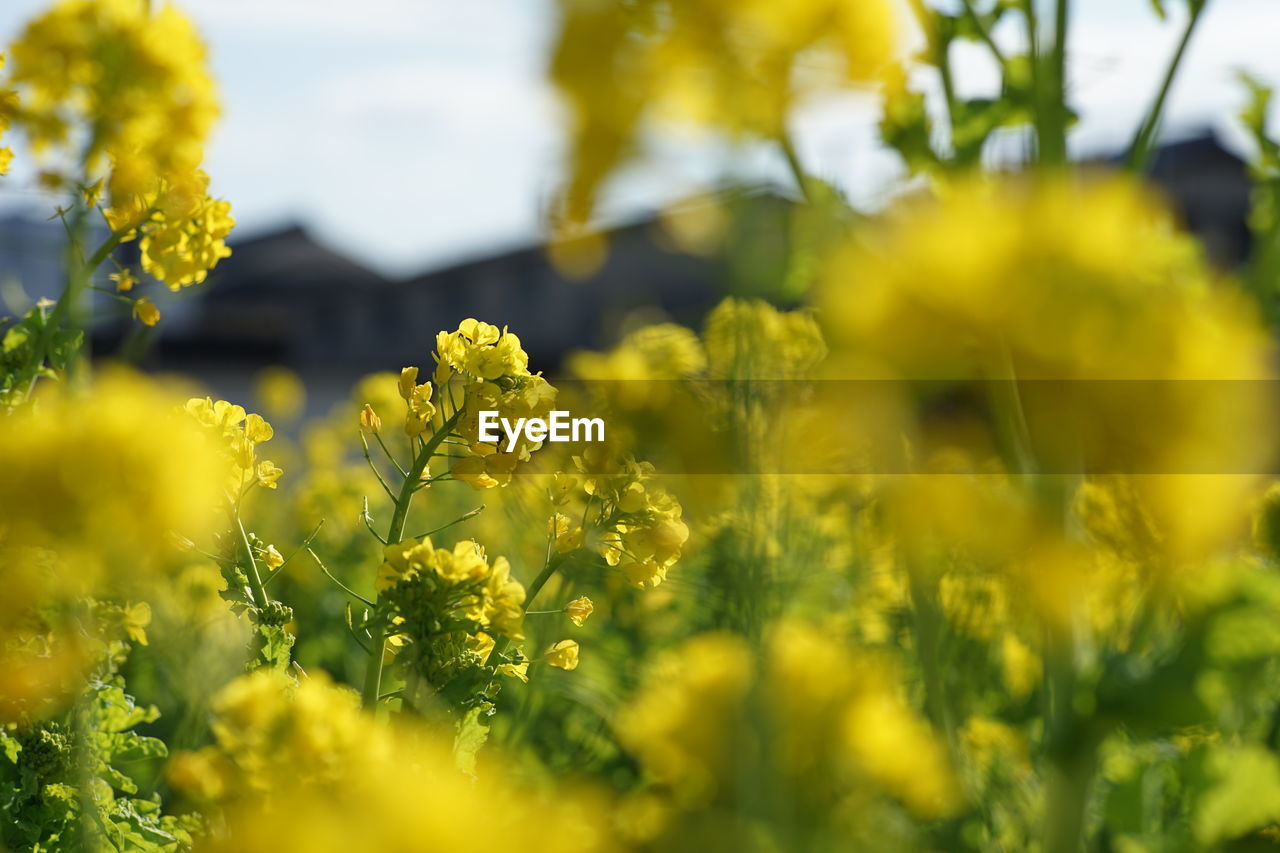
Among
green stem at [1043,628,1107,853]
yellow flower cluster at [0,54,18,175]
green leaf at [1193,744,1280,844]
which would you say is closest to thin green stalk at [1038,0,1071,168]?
green stem at [1043,628,1107,853]

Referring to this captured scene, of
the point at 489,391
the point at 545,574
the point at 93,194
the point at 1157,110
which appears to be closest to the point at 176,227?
the point at 93,194

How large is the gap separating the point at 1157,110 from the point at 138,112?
1.19m

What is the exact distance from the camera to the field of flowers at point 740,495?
0.70 meters

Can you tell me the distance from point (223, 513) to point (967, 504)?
65cm

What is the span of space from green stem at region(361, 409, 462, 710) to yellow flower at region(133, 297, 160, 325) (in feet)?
1.47

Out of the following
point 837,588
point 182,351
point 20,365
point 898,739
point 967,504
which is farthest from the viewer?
point 182,351

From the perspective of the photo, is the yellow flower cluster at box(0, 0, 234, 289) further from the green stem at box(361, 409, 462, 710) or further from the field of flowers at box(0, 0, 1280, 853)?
the green stem at box(361, 409, 462, 710)

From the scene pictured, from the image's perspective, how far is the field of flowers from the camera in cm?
70

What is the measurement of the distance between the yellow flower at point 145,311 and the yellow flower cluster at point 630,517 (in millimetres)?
540

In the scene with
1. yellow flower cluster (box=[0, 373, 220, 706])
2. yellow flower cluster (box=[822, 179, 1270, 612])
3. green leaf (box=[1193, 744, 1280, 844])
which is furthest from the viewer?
green leaf (box=[1193, 744, 1280, 844])

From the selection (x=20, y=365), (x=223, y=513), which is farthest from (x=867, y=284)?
(x=20, y=365)

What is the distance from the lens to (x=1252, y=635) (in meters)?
0.80

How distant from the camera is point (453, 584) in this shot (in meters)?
0.99

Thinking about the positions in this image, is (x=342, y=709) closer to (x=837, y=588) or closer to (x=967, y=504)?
(x=967, y=504)
